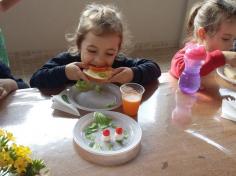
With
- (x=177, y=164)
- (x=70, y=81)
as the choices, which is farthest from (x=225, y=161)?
(x=70, y=81)

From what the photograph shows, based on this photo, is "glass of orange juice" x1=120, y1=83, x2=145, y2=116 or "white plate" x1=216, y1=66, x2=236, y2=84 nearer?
"glass of orange juice" x1=120, y1=83, x2=145, y2=116

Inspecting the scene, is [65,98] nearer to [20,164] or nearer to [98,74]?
[98,74]

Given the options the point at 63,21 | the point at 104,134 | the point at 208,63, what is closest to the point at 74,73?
the point at 104,134

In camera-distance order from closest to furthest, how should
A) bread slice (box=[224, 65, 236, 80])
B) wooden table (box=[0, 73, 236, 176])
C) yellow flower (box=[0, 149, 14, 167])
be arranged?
yellow flower (box=[0, 149, 14, 167])
wooden table (box=[0, 73, 236, 176])
bread slice (box=[224, 65, 236, 80])

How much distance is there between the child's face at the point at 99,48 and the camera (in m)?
1.34

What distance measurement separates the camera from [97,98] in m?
1.24

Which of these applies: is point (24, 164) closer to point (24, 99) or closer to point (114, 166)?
point (114, 166)

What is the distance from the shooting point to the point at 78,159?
920 millimetres

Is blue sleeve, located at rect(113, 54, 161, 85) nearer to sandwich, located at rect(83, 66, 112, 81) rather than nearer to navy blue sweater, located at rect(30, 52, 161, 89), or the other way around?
navy blue sweater, located at rect(30, 52, 161, 89)

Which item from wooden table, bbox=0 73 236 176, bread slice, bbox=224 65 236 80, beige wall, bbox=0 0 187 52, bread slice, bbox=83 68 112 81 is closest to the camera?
wooden table, bbox=0 73 236 176

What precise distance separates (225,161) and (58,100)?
0.58 m

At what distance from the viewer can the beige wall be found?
112 inches

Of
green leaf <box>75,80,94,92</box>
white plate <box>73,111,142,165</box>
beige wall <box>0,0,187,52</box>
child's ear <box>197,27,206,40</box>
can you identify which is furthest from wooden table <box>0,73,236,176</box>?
beige wall <box>0,0,187,52</box>

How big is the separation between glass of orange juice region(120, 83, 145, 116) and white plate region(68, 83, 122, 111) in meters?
0.05
